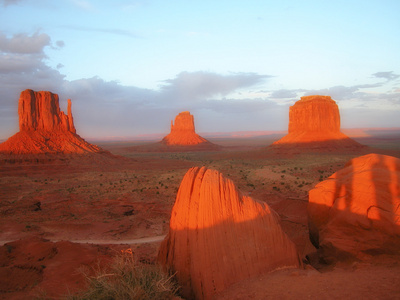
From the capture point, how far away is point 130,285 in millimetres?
5375

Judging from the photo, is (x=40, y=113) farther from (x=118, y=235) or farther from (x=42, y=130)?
(x=118, y=235)

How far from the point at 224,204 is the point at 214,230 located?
63 cm

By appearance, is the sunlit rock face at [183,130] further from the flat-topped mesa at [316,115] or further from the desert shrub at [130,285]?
the desert shrub at [130,285]

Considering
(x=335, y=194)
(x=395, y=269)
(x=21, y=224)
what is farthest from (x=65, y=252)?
(x=395, y=269)

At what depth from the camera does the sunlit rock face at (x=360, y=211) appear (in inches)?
244

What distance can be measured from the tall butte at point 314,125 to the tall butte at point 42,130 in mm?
39478

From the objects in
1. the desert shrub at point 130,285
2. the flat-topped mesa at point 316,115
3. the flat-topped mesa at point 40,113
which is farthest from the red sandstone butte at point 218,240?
the flat-topped mesa at point 316,115

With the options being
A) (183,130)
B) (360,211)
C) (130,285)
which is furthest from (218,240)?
(183,130)

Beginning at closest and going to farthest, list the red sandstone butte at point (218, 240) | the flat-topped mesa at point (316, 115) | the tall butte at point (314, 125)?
the red sandstone butte at point (218, 240), the tall butte at point (314, 125), the flat-topped mesa at point (316, 115)

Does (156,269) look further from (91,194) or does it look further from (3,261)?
(91,194)

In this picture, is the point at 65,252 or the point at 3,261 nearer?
the point at 3,261

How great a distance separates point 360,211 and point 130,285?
5246 millimetres

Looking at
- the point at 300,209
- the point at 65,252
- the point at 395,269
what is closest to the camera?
the point at 395,269

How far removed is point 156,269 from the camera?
6051mm
